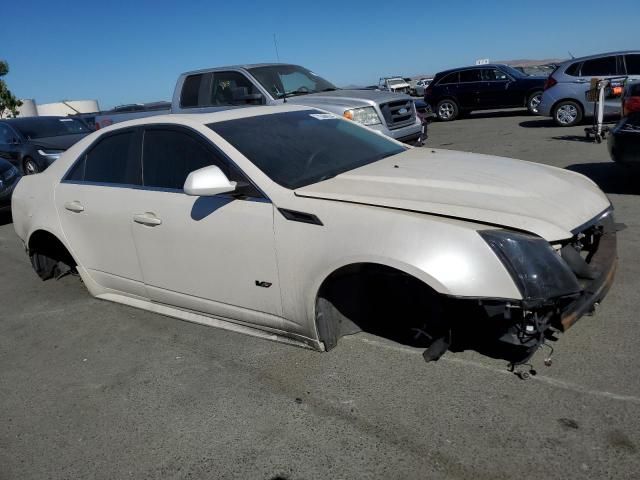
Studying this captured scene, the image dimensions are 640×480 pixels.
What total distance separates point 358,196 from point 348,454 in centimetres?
131

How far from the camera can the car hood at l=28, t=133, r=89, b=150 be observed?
39.3 ft

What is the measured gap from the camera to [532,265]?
250 centimetres

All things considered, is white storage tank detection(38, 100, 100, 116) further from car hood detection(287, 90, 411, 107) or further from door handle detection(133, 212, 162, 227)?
door handle detection(133, 212, 162, 227)

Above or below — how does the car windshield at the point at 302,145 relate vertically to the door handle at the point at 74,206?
above

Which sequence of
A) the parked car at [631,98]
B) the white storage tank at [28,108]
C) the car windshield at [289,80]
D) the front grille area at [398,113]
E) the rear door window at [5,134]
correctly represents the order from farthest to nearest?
1. the white storage tank at [28,108]
2. the rear door window at [5,134]
3. the car windshield at [289,80]
4. the front grille area at [398,113]
5. the parked car at [631,98]

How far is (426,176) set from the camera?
316 cm

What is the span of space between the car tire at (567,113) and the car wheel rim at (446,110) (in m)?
5.08

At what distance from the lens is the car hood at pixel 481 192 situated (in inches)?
104

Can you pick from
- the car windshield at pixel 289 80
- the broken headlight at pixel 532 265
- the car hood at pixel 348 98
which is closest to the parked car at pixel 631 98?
the car hood at pixel 348 98

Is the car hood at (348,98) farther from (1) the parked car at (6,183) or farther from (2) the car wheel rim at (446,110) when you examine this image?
(2) the car wheel rim at (446,110)

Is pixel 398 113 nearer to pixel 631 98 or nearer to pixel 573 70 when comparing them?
pixel 631 98

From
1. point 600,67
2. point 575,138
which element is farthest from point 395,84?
point 575,138

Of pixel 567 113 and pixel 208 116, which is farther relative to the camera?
pixel 567 113

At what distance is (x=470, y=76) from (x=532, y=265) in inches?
635
